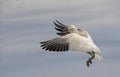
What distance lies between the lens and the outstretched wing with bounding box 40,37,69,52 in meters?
53.4

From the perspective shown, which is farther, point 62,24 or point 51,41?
point 62,24

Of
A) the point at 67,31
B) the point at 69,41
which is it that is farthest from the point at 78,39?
the point at 67,31

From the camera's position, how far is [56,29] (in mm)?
59875

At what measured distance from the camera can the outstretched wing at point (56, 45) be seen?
175 feet

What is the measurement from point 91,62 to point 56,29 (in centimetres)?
747

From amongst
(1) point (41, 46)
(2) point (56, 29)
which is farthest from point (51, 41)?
(2) point (56, 29)

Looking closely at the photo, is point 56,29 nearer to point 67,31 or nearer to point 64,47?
point 67,31

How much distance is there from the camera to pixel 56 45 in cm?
5372

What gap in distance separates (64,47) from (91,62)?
2054 mm

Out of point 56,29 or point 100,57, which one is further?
point 56,29

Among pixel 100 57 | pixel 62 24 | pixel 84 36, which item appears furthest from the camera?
pixel 62 24

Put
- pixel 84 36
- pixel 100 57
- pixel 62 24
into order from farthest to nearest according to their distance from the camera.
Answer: pixel 62 24, pixel 84 36, pixel 100 57

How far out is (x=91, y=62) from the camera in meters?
53.2

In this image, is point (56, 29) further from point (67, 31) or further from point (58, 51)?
point (58, 51)
